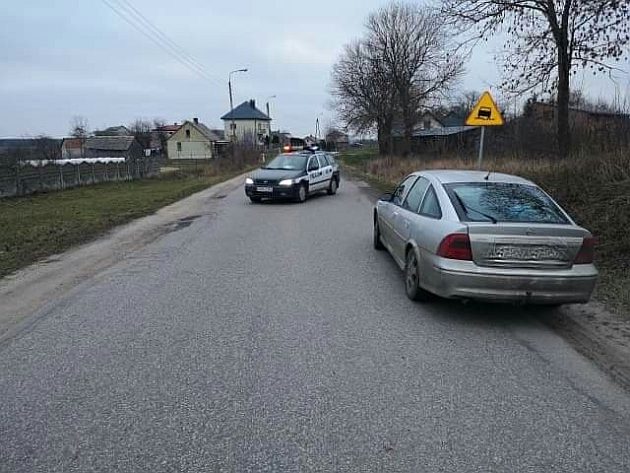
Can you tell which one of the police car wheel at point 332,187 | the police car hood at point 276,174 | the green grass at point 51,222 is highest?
the police car hood at point 276,174

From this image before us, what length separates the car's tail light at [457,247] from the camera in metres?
5.16

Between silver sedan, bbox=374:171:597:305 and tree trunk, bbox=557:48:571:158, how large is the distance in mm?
9777

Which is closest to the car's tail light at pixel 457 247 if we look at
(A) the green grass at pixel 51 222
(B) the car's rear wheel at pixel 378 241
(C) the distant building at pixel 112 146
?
(B) the car's rear wheel at pixel 378 241

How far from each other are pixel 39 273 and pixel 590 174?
31.5ft

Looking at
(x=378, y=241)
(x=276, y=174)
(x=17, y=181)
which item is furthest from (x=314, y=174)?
(x=17, y=181)

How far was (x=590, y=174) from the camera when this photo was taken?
9930 mm

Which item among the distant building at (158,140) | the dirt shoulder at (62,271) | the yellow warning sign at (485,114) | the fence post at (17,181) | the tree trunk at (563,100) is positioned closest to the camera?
the dirt shoulder at (62,271)

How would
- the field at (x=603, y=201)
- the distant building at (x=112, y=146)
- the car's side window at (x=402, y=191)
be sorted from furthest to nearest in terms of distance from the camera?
the distant building at (x=112, y=146) < the car's side window at (x=402, y=191) < the field at (x=603, y=201)

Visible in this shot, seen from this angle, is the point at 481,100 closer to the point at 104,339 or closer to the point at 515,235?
the point at 515,235

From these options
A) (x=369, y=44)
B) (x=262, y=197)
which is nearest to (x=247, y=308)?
(x=262, y=197)

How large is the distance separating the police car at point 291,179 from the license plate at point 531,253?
12.4m

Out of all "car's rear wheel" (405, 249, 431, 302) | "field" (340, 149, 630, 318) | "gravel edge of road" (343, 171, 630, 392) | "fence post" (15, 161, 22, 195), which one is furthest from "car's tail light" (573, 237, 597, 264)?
"fence post" (15, 161, 22, 195)

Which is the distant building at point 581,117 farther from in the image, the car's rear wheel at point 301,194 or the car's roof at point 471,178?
the car's rear wheel at point 301,194

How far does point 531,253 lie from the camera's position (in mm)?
5062
